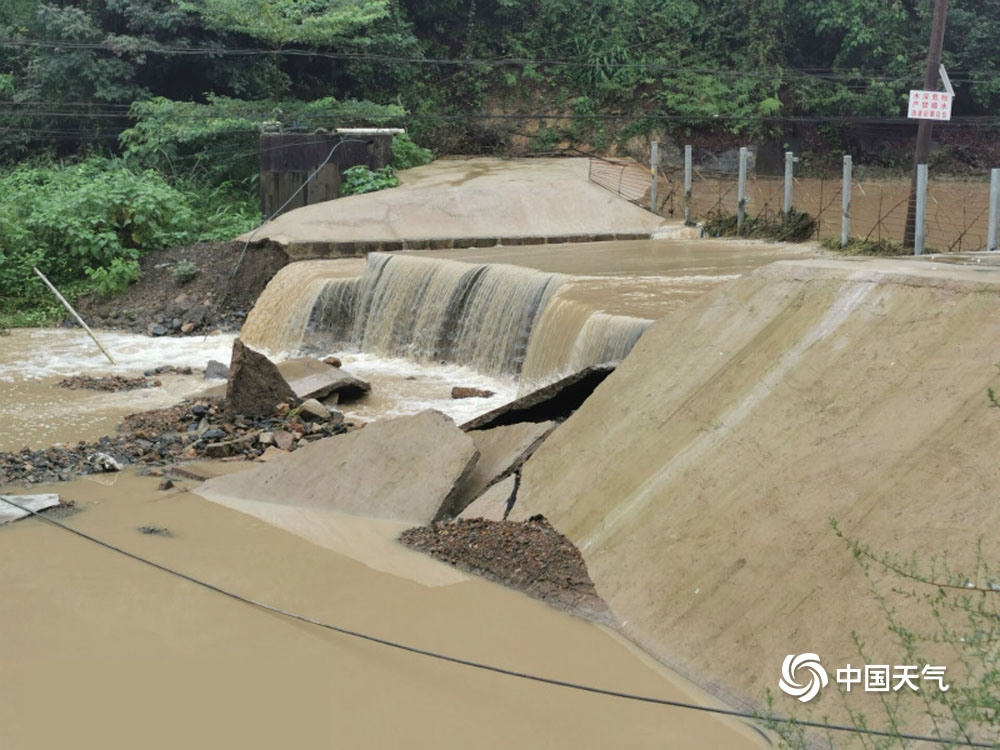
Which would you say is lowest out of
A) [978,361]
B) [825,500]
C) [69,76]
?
[825,500]

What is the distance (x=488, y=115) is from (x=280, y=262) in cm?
1042

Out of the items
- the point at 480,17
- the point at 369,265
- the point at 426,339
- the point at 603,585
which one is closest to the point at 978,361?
the point at 603,585

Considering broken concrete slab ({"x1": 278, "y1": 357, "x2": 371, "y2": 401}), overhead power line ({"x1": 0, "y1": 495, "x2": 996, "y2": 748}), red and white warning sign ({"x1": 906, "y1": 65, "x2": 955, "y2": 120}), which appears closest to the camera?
overhead power line ({"x1": 0, "y1": 495, "x2": 996, "y2": 748})

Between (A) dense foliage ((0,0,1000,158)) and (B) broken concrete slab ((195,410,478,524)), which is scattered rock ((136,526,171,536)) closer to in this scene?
(B) broken concrete slab ((195,410,478,524))

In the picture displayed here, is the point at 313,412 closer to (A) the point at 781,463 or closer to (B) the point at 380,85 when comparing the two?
(A) the point at 781,463

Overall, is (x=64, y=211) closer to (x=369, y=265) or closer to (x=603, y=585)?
(x=369, y=265)

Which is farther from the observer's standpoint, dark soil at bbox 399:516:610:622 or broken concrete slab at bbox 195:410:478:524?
broken concrete slab at bbox 195:410:478:524

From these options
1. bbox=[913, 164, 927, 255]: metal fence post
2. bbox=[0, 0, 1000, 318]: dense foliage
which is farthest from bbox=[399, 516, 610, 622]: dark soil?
bbox=[0, 0, 1000, 318]: dense foliage

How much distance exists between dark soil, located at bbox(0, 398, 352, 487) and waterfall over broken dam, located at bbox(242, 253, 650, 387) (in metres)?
2.36

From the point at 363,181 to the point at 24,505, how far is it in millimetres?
13138

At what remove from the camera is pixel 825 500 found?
588 cm
